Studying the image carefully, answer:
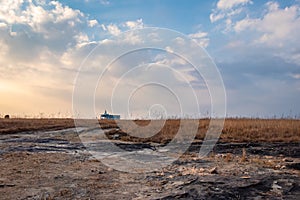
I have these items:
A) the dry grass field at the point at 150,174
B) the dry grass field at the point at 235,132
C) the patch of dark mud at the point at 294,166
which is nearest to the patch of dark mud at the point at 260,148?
the dry grass field at the point at 150,174

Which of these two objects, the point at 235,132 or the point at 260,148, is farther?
the point at 235,132

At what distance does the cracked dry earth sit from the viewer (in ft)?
18.2

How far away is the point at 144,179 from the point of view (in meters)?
6.76

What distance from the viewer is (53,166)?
8055 mm

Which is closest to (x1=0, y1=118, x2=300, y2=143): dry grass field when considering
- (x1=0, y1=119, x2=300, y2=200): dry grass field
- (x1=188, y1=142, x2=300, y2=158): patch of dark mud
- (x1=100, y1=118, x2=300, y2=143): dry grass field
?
(x1=100, y1=118, x2=300, y2=143): dry grass field

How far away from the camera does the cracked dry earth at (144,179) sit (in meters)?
5.55

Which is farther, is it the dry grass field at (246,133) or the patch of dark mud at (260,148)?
the dry grass field at (246,133)

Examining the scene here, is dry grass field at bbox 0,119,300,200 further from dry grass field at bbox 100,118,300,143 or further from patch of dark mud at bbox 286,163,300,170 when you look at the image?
dry grass field at bbox 100,118,300,143

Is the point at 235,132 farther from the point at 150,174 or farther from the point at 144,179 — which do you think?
the point at 144,179

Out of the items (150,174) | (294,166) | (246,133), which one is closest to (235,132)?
(246,133)

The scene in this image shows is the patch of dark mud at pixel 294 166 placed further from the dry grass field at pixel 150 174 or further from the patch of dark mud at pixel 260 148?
the patch of dark mud at pixel 260 148

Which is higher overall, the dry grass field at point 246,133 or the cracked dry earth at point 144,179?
the dry grass field at point 246,133

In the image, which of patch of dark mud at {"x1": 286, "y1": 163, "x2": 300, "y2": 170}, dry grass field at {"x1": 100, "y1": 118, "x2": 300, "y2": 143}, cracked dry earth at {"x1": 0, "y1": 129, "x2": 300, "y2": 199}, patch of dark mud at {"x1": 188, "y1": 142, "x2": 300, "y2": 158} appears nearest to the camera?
cracked dry earth at {"x1": 0, "y1": 129, "x2": 300, "y2": 199}

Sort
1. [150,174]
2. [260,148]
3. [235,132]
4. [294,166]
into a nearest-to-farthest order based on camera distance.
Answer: [150,174] < [294,166] < [260,148] < [235,132]
